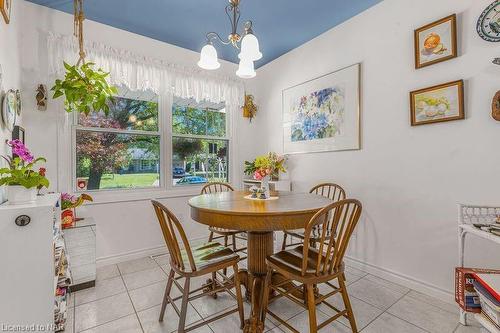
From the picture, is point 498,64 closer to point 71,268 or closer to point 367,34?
point 367,34

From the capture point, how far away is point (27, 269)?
1320 mm

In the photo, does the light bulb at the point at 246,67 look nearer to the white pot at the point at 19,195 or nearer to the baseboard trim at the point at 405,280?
the white pot at the point at 19,195

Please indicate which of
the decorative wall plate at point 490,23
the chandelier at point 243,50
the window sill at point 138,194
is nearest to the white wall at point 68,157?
the window sill at point 138,194

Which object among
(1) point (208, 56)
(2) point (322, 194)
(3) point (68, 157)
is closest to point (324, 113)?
(2) point (322, 194)

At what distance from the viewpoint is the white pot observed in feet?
4.61

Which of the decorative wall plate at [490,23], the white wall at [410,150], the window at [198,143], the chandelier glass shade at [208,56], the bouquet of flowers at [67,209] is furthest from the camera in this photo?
the window at [198,143]

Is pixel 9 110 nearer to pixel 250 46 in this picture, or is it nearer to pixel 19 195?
pixel 19 195

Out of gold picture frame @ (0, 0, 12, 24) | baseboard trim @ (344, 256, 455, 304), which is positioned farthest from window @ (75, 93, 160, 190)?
baseboard trim @ (344, 256, 455, 304)

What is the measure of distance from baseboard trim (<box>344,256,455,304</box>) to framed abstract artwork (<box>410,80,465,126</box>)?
1.39 metres

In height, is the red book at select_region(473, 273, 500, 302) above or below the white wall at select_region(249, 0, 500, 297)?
below

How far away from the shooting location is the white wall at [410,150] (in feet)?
6.01

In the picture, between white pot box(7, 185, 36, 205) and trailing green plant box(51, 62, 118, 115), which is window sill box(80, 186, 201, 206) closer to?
trailing green plant box(51, 62, 118, 115)

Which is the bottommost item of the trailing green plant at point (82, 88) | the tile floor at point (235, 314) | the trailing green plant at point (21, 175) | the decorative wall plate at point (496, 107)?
the tile floor at point (235, 314)

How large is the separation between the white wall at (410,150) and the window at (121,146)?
86.6 inches
